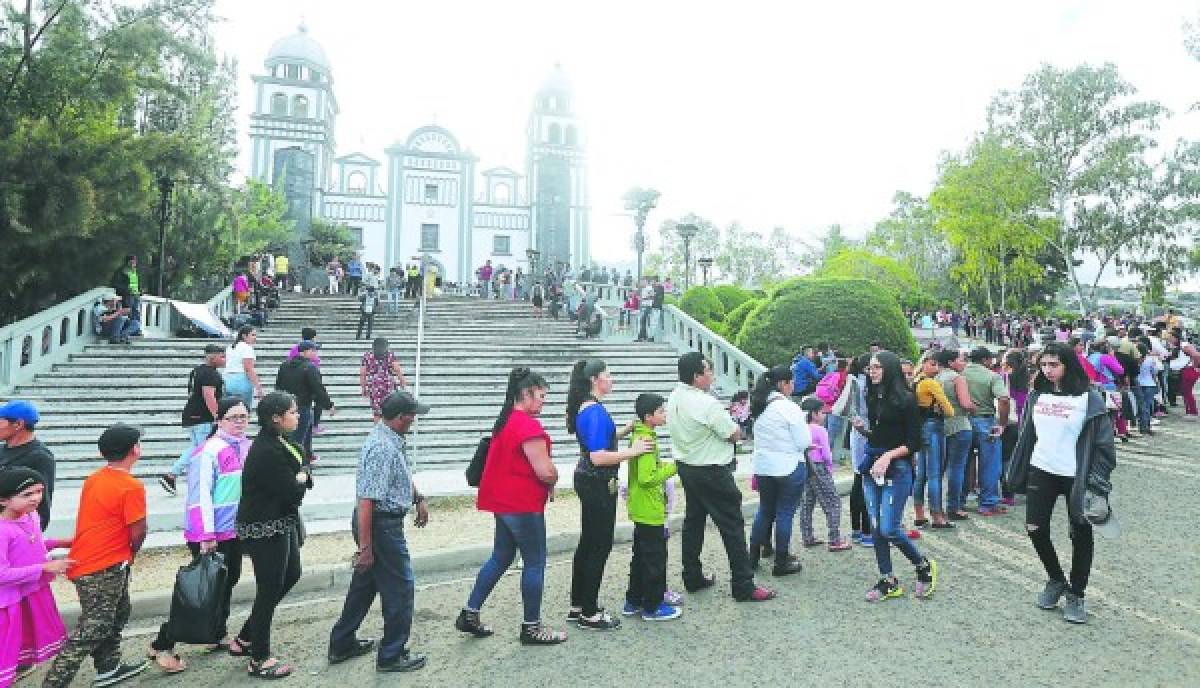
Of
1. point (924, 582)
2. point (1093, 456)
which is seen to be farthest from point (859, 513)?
point (1093, 456)

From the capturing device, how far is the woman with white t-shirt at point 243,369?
329 inches

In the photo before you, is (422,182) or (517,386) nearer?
(517,386)

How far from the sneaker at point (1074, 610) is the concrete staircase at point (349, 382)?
6.93 m

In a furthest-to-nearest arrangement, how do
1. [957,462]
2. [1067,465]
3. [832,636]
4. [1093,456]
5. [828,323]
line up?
[828,323] → [957,462] → [1067,465] → [1093,456] → [832,636]

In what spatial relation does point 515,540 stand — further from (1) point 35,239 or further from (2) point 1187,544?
(1) point 35,239

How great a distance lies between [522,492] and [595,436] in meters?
0.59

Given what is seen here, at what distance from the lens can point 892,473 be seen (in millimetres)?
4707

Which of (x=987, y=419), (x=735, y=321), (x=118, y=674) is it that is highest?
(x=735, y=321)

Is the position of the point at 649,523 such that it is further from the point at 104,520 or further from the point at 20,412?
the point at 20,412

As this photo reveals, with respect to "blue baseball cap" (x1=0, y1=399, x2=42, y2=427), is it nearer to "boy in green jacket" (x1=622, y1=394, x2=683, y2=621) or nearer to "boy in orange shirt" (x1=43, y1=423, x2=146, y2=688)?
"boy in orange shirt" (x1=43, y1=423, x2=146, y2=688)

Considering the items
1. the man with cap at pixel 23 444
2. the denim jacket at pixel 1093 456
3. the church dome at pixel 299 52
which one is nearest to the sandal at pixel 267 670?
the man with cap at pixel 23 444

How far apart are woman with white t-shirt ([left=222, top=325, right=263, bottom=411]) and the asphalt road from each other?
425 centimetres

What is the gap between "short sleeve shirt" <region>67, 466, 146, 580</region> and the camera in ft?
11.6

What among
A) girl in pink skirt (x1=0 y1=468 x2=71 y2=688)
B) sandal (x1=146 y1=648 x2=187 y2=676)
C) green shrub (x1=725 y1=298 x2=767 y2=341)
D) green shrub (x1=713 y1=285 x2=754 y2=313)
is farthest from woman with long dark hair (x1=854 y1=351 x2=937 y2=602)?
green shrub (x1=713 y1=285 x2=754 y2=313)
